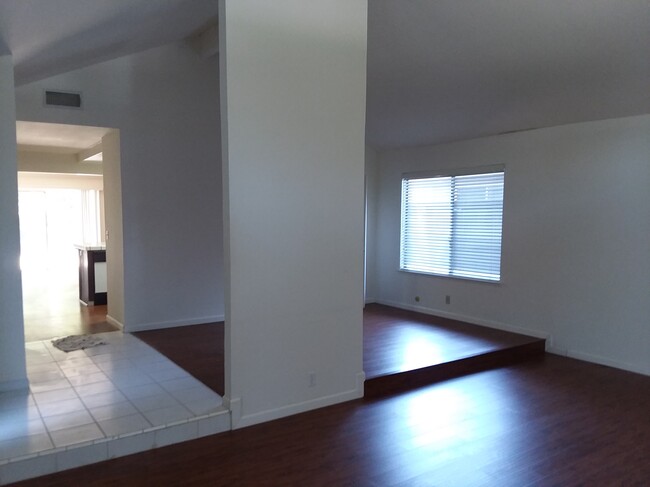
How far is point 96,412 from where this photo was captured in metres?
3.14

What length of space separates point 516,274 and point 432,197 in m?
1.65

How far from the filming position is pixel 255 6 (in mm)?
3143

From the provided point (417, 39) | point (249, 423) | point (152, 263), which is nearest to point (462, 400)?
point (249, 423)

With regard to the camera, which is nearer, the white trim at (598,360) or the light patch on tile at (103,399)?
the light patch on tile at (103,399)

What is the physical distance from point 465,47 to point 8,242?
158 inches

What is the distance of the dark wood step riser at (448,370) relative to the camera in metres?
3.95

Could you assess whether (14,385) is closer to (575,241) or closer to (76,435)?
(76,435)

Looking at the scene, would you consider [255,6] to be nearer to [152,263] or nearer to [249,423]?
[249,423]

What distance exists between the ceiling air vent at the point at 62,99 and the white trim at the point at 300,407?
11.8 ft

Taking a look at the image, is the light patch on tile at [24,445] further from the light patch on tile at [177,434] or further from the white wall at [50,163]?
the white wall at [50,163]

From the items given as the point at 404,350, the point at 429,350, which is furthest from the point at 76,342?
the point at 429,350

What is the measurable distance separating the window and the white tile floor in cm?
387

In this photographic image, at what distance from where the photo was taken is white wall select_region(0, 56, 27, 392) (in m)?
3.43

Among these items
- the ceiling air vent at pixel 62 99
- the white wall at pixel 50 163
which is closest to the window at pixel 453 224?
the ceiling air vent at pixel 62 99
